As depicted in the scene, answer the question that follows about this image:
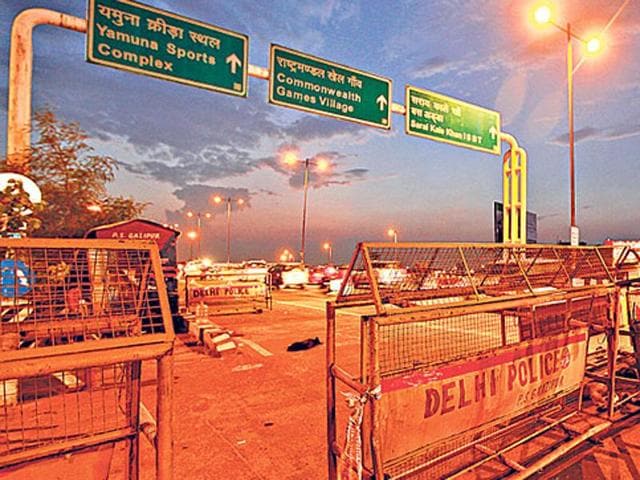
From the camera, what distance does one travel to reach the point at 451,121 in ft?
37.0

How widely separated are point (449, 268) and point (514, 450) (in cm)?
212

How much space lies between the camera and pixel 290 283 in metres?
25.2

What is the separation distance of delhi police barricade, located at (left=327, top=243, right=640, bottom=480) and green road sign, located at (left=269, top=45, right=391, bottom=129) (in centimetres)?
549

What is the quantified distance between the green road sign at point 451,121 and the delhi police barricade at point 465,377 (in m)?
6.08

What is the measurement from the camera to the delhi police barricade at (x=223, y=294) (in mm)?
12469

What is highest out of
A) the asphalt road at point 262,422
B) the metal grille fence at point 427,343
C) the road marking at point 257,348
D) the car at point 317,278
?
the metal grille fence at point 427,343

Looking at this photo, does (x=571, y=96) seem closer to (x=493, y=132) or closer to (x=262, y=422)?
(x=493, y=132)

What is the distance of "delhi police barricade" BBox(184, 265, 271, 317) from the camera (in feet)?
40.9

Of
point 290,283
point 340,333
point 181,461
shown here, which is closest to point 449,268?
point 181,461

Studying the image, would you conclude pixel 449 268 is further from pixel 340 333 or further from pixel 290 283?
pixel 290 283

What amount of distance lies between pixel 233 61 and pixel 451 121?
6.56 metres

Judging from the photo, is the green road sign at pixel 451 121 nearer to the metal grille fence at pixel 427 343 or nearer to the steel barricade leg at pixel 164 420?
the metal grille fence at pixel 427 343

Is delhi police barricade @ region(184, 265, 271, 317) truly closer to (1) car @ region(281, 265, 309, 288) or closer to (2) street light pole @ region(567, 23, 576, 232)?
(1) car @ region(281, 265, 309, 288)

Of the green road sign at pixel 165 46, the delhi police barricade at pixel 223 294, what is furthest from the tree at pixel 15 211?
the delhi police barricade at pixel 223 294
